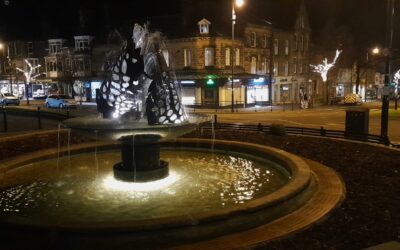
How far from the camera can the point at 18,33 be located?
257 feet

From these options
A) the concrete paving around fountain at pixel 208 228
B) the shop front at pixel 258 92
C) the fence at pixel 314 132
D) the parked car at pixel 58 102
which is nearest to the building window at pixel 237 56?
the shop front at pixel 258 92

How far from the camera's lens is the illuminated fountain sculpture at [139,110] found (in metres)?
11.5

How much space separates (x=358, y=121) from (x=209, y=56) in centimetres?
3350

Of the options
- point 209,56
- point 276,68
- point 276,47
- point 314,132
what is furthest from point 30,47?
point 314,132

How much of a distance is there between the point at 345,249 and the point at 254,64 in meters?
51.5

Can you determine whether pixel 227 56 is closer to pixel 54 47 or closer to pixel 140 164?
pixel 54 47

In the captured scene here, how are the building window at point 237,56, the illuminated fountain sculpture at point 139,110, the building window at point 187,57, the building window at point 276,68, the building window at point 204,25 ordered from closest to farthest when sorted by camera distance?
the illuminated fountain sculpture at point 139,110
the building window at point 204,25
the building window at point 187,57
the building window at point 237,56
the building window at point 276,68

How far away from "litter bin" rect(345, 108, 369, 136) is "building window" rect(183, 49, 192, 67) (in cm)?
3369

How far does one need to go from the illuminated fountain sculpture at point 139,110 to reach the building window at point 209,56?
37818 millimetres

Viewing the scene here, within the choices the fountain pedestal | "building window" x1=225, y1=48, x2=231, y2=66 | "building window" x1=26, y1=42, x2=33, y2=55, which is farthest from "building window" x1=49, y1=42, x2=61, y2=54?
the fountain pedestal

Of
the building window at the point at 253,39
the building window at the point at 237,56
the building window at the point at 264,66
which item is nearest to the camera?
the building window at the point at 237,56

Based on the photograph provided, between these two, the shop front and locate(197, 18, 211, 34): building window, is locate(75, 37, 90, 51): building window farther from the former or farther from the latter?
the shop front

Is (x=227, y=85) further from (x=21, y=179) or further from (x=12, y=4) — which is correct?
(x=12, y=4)

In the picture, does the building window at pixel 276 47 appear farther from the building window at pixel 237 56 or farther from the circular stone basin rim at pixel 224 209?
the circular stone basin rim at pixel 224 209
